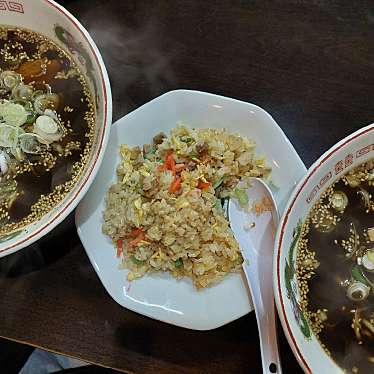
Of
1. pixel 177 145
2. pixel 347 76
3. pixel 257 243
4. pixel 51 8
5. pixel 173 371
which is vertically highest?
pixel 51 8

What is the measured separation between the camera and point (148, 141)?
1.48 meters

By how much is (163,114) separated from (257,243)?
379mm

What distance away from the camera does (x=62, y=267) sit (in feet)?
4.70

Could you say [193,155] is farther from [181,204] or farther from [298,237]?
[298,237]

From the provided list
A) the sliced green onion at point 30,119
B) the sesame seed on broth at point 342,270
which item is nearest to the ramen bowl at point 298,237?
the sesame seed on broth at point 342,270

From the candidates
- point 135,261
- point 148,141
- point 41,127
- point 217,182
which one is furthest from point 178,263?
point 41,127

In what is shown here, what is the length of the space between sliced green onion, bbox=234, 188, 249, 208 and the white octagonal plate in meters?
0.08

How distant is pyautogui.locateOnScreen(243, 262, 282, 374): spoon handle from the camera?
1289mm

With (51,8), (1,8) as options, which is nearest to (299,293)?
(51,8)

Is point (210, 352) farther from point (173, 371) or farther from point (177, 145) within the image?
point (177, 145)

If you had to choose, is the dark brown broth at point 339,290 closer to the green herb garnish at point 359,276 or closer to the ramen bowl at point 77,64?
the green herb garnish at point 359,276

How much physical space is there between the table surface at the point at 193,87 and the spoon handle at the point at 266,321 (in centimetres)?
5

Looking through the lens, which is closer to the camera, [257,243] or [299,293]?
[299,293]

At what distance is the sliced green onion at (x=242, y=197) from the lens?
1.39 meters
